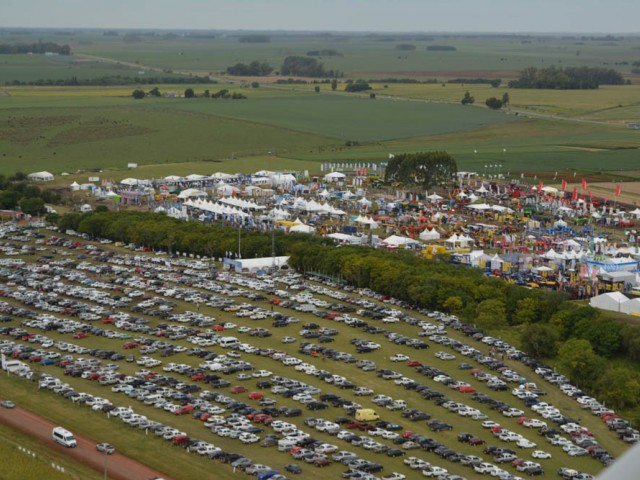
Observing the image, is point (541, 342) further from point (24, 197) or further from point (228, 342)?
point (24, 197)

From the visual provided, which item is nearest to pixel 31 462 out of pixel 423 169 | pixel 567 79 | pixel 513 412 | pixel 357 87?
pixel 513 412

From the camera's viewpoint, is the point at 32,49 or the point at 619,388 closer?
the point at 619,388

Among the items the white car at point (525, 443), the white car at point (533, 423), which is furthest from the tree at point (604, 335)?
the white car at point (525, 443)

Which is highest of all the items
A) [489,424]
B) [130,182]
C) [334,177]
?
[489,424]

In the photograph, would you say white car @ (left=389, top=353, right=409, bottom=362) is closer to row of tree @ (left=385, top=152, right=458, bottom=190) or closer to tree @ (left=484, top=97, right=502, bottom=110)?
row of tree @ (left=385, top=152, right=458, bottom=190)

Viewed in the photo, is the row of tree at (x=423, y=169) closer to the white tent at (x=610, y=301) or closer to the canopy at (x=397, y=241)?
the canopy at (x=397, y=241)

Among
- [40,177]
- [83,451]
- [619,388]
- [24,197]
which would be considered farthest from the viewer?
[40,177]

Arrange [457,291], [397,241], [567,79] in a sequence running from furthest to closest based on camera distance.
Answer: [567,79]
[397,241]
[457,291]
